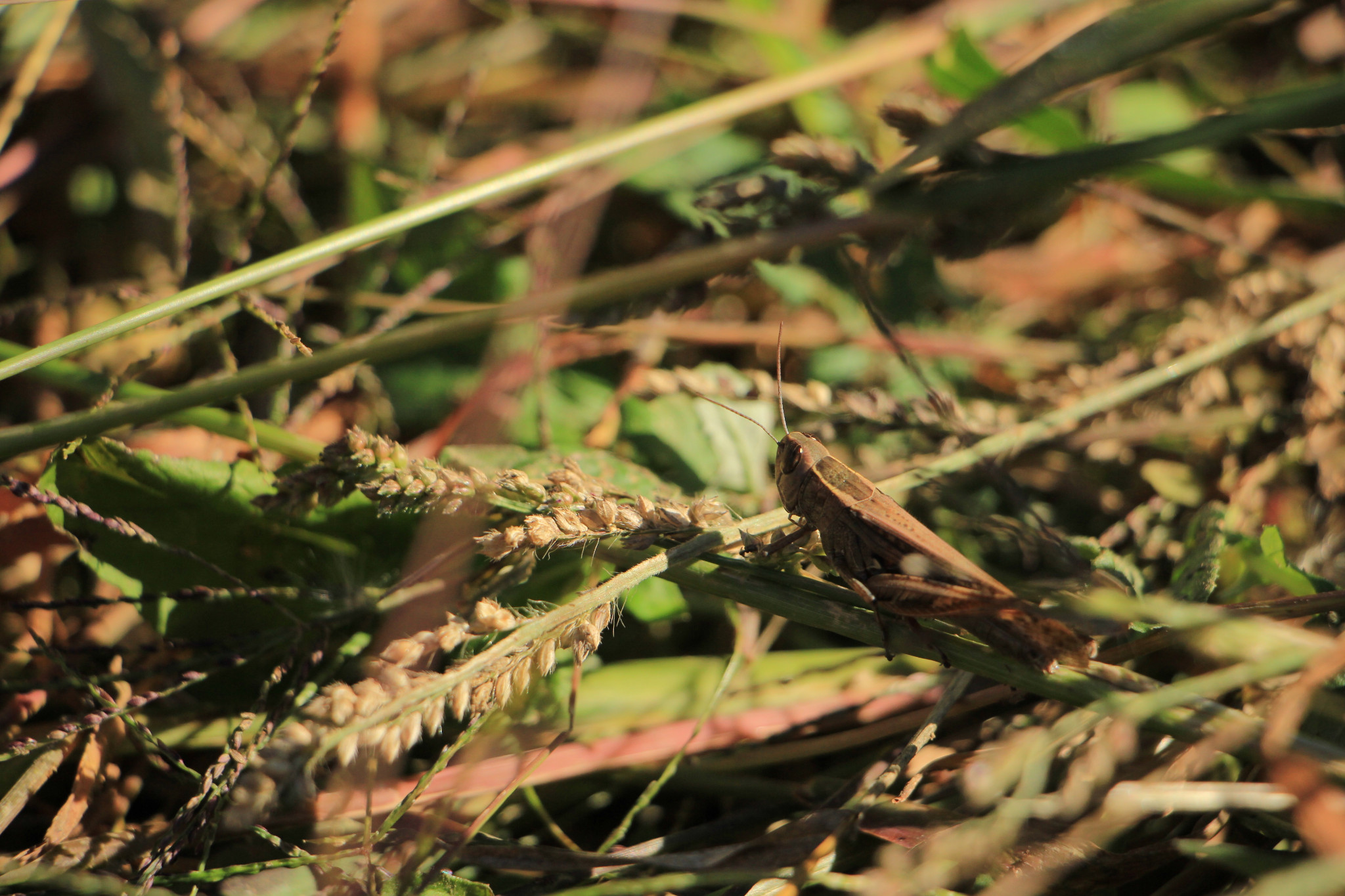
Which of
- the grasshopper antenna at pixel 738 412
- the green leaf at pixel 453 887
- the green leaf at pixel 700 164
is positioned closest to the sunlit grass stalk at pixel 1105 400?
the grasshopper antenna at pixel 738 412

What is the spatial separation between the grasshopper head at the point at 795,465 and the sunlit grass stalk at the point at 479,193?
2.32 feet

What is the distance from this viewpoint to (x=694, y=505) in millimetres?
1265

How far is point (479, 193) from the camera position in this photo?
1433 mm

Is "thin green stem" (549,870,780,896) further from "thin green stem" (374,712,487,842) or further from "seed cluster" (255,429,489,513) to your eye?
"seed cluster" (255,429,489,513)

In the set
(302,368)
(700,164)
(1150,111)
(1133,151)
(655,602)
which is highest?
(1150,111)

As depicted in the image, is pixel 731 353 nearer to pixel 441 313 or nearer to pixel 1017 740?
pixel 441 313

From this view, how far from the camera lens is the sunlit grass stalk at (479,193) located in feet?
3.89

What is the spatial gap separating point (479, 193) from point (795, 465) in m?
0.78

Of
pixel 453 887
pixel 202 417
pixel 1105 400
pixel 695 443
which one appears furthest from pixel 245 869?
pixel 1105 400

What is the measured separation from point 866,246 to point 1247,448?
43.4 inches

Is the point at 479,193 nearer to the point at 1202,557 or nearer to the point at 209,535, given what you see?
the point at 209,535

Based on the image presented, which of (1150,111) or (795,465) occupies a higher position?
(1150,111)

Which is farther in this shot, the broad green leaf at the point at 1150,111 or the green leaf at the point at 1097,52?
the broad green leaf at the point at 1150,111

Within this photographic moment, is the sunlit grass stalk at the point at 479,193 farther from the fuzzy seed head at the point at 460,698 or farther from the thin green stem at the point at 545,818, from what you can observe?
the thin green stem at the point at 545,818
